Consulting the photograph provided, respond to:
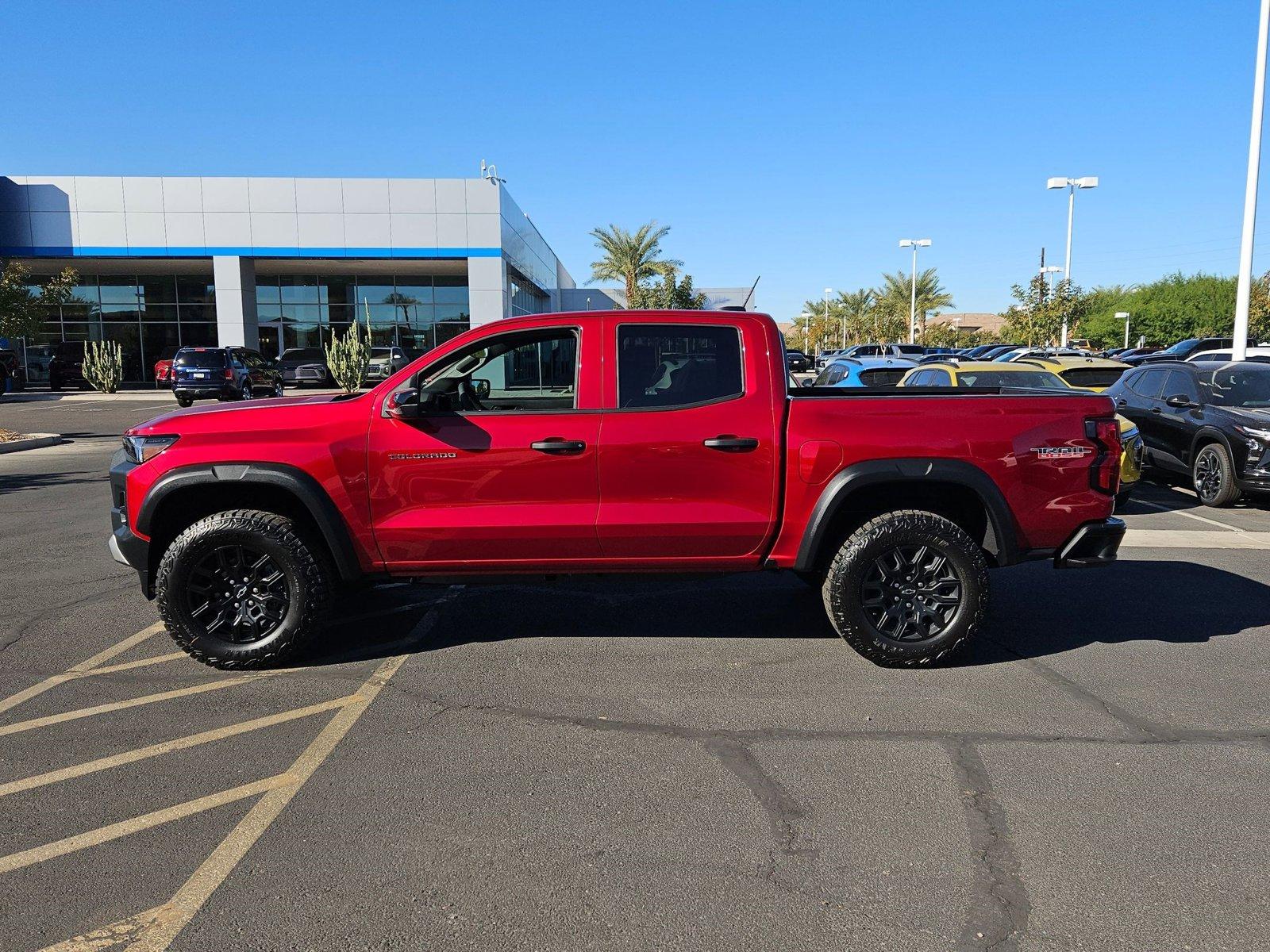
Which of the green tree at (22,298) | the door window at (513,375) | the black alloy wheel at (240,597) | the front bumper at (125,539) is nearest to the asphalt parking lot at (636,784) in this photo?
the black alloy wheel at (240,597)

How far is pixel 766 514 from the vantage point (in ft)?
16.3

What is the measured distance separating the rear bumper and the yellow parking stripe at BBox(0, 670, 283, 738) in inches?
171

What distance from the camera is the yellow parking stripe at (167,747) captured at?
12.1 feet

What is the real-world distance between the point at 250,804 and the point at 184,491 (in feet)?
6.95

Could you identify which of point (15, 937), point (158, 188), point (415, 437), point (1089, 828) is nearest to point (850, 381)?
point (415, 437)

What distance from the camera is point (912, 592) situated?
16.6 ft

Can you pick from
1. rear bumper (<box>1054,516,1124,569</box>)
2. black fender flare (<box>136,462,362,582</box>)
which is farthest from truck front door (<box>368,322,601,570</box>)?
rear bumper (<box>1054,516,1124,569</box>)

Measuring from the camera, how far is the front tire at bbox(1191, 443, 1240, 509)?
9.99 meters

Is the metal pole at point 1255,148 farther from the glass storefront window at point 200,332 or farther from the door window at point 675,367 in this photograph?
the glass storefront window at point 200,332

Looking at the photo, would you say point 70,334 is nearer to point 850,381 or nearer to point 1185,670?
point 850,381

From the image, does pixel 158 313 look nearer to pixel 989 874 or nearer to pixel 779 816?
pixel 779 816

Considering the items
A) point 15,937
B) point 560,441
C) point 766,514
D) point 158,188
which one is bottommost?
point 15,937

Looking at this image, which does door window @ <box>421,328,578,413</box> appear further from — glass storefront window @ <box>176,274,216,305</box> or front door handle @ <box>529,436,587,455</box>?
glass storefront window @ <box>176,274,216,305</box>

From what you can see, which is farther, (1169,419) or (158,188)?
(158,188)
